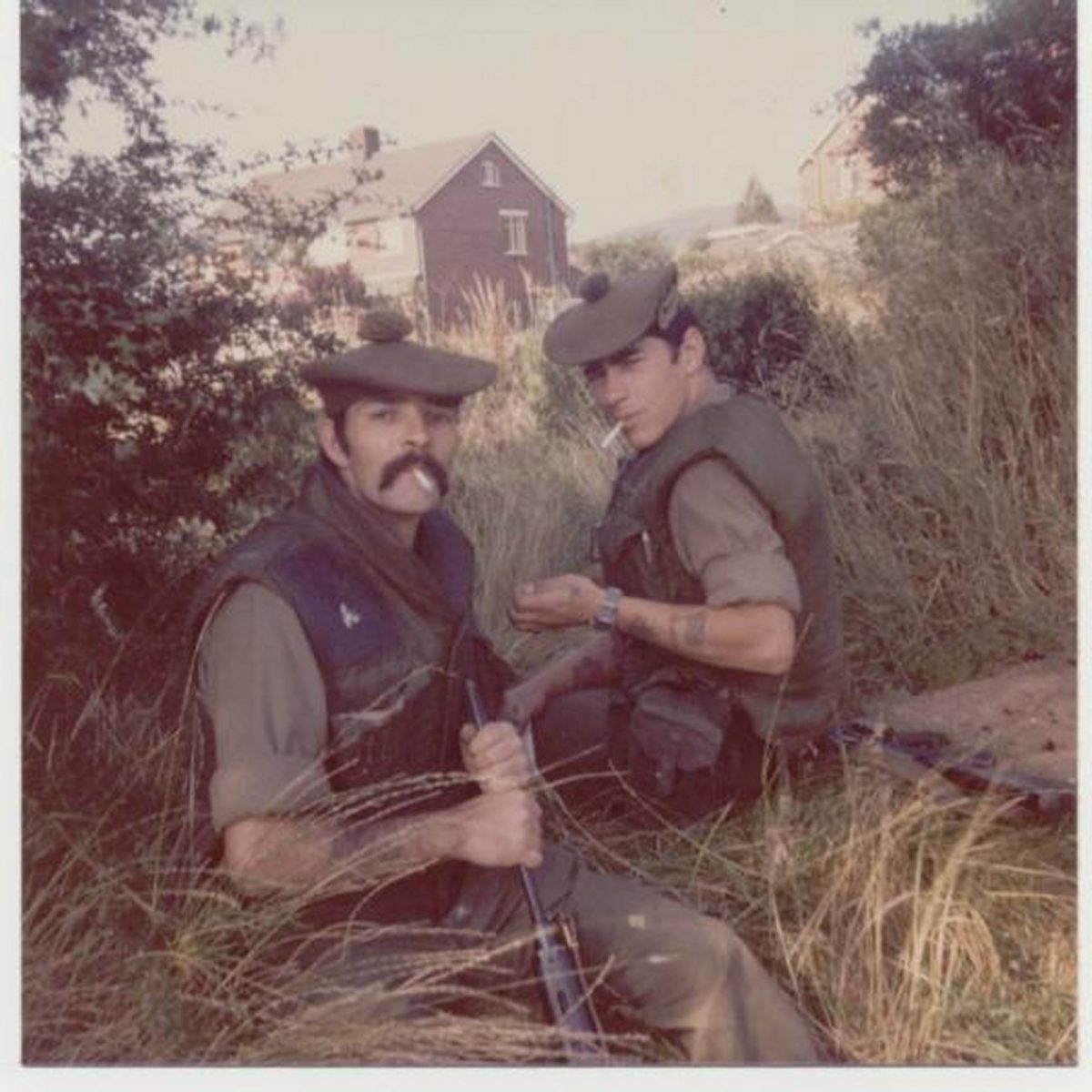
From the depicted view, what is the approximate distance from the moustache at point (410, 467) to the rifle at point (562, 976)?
1.39 ft

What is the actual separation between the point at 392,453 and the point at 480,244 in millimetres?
771

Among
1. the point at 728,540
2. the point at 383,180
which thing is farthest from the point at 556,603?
the point at 383,180

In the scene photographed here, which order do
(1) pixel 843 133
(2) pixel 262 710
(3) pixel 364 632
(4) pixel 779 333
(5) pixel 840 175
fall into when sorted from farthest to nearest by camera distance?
1. (4) pixel 779 333
2. (5) pixel 840 175
3. (1) pixel 843 133
4. (3) pixel 364 632
5. (2) pixel 262 710

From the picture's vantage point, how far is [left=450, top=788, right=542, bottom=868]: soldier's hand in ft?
8.85

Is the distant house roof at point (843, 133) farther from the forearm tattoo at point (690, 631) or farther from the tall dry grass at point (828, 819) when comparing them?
the forearm tattoo at point (690, 631)

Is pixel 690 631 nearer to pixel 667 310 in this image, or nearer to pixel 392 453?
pixel 667 310

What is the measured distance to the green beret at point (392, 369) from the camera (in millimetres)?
2830

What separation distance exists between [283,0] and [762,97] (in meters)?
1.04

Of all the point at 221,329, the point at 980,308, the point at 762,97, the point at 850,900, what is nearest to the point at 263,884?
the point at 850,900

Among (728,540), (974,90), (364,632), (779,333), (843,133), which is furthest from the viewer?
(779,333)

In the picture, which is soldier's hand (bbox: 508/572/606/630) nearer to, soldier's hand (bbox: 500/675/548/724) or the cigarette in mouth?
soldier's hand (bbox: 500/675/548/724)

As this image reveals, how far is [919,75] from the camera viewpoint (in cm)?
380

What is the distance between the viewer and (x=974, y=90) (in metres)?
4.23

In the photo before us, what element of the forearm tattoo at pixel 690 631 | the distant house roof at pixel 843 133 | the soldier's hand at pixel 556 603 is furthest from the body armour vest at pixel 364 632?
the distant house roof at pixel 843 133
